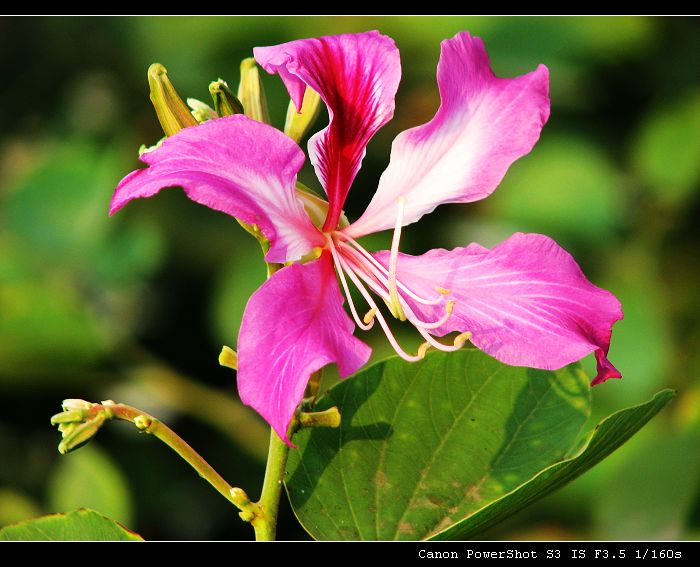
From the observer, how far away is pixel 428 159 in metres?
1.07

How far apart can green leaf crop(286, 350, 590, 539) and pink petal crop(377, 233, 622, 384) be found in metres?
0.10

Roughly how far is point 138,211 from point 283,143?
147cm

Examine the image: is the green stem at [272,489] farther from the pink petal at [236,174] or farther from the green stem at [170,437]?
the pink petal at [236,174]

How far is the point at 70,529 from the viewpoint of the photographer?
103 cm

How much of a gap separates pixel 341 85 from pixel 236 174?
17 centimetres

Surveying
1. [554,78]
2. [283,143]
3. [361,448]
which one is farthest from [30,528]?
[554,78]

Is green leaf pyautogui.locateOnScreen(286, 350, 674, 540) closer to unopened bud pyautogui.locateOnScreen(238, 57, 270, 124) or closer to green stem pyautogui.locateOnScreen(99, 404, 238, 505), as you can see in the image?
green stem pyautogui.locateOnScreen(99, 404, 238, 505)

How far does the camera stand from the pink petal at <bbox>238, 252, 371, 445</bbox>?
2.82 feet

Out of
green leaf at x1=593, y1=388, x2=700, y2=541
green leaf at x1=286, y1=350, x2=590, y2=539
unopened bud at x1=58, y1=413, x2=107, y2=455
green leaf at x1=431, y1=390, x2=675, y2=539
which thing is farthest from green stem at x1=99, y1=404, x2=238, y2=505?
green leaf at x1=593, y1=388, x2=700, y2=541

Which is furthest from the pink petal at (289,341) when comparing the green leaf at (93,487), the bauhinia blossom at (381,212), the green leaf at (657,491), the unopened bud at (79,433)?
the green leaf at (93,487)

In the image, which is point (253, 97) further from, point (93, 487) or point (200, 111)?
point (93, 487)

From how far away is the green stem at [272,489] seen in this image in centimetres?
97

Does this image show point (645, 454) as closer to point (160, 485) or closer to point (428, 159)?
point (428, 159)

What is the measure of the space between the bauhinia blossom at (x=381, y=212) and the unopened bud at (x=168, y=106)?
0.09m
